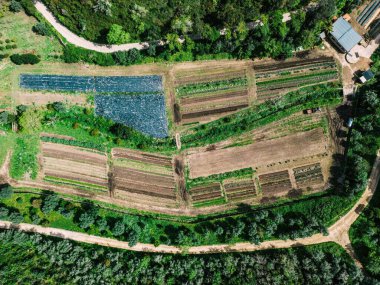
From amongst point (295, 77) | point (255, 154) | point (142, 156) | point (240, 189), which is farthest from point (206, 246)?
point (295, 77)

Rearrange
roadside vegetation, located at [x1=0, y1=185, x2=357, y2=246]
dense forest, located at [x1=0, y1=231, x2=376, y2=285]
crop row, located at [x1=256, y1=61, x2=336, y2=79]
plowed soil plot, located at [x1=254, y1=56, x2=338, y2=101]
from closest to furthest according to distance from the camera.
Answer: dense forest, located at [x1=0, y1=231, x2=376, y2=285] → roadside vegetation, located at [x1=0, y1=185, x2=357, y2=246] → plowed soil plot, located at [x1=254, y1=56, x2=338, y2=101] → crop row, located at [x1=256, y1=61, x2=336, y2=79]

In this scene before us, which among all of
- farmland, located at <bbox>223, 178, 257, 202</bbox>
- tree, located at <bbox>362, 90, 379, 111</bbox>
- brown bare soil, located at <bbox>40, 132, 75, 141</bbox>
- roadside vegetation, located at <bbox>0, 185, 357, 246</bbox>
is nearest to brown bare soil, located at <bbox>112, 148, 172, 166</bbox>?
brown bare soil, located at <bbox>40, 132, 75, 141</bbox>

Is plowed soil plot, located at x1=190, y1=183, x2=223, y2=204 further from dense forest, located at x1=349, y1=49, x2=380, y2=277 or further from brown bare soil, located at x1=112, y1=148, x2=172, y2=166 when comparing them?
dense forest, located at x1=349, y1=49, x2=380, y2=277

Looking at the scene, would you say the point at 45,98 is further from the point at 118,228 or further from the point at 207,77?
the point at 207,77

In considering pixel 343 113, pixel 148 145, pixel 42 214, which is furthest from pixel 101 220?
pixel 343 113

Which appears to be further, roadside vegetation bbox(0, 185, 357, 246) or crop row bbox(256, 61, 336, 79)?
crop row bbox(256, 61, 336, 79)

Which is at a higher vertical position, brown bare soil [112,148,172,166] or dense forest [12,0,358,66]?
dense forest [12,0,358,66]

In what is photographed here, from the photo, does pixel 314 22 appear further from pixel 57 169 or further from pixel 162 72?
pixel 57 169
